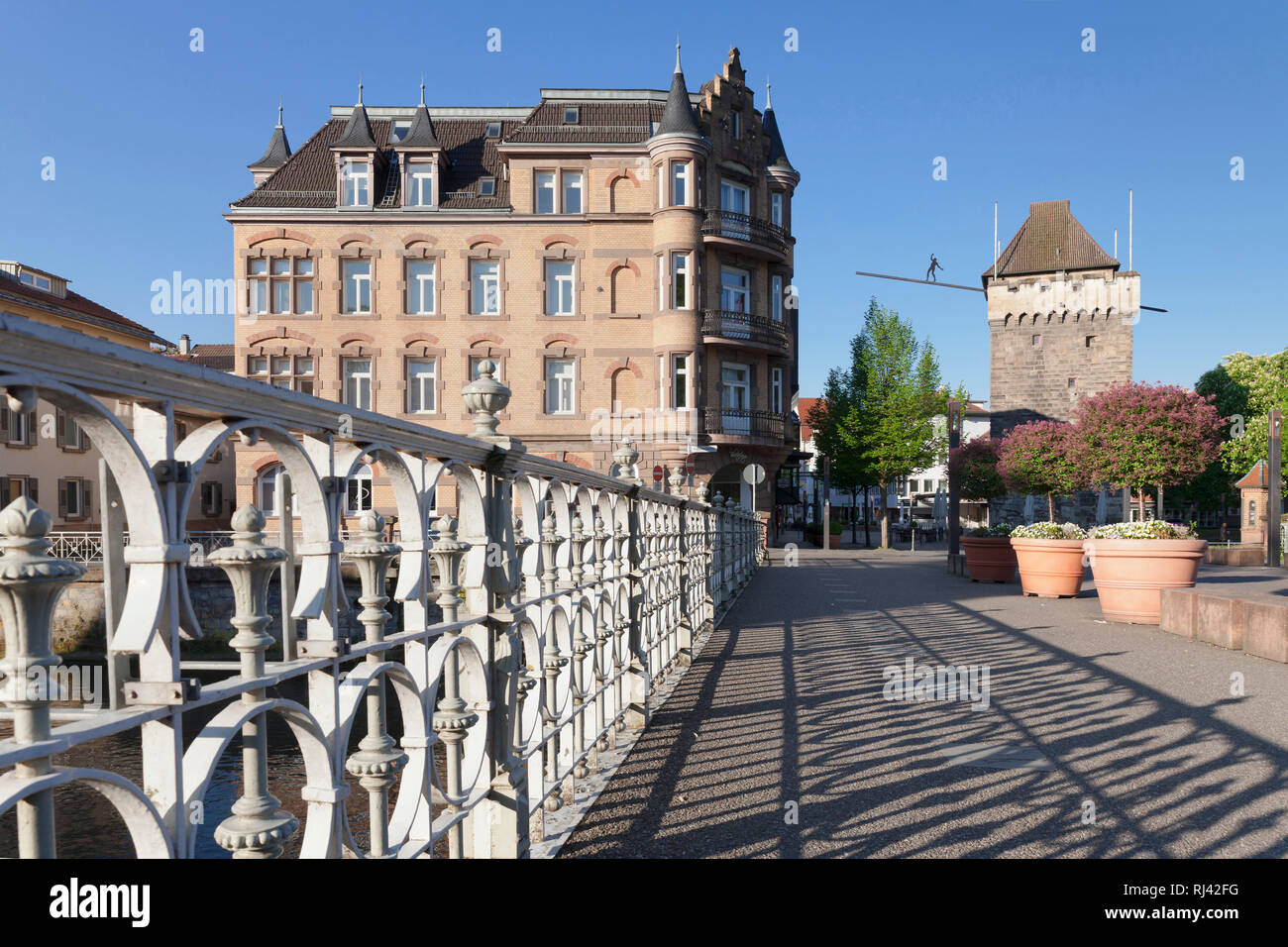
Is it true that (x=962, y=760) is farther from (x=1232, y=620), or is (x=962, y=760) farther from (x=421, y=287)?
(x=421, y=287)

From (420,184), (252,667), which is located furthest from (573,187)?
(252,667)

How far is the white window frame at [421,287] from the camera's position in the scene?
2894cm

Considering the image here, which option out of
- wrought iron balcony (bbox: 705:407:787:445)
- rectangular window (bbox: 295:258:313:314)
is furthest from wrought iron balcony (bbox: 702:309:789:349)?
rectangular window (bbox: 295:258:313:314)

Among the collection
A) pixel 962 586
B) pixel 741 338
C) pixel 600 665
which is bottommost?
pixel 962 586

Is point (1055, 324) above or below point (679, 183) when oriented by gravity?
below

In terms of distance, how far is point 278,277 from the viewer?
94.1 ft

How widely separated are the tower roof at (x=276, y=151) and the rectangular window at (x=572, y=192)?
14250 millimetres

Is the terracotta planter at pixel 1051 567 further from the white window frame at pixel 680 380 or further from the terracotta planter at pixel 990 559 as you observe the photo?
the white window frame at pixel 680 380

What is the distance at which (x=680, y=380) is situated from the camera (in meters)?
28.7

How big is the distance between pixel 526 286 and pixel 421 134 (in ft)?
20.9

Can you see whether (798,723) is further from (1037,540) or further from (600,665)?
(1037,540)
